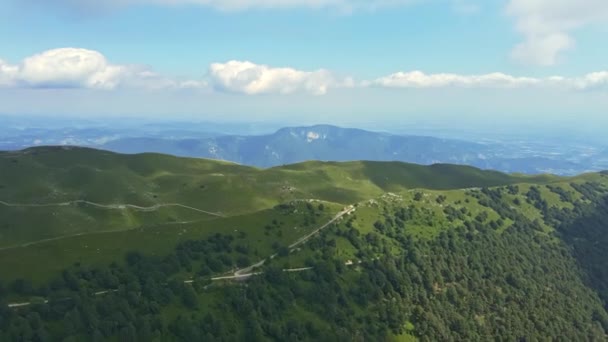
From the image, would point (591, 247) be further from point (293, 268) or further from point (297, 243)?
point (293, 268)

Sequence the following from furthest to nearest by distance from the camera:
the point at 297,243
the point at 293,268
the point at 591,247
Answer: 1. the point at 591,247
2. the point at 297,243
3. the point at 293,268

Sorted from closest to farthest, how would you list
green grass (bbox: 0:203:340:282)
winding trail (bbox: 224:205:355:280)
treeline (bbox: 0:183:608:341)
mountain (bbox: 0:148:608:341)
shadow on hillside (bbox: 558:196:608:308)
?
treeline (bbox: 0:183:608:341), mountain (bbox: 0:148:608:341), green grass (bbox: 0:203:340:282), winding trail (bbox: 224:205:355:280), shadow on hillside (bbox: 558:196:608:308)

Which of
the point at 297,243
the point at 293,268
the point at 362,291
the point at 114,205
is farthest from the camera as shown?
the point at 114,205

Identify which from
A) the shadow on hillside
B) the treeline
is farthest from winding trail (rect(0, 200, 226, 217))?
the shadow on hillside

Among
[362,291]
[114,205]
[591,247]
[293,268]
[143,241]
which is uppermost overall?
[143,241]

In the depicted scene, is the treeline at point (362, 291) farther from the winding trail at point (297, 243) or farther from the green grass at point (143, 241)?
the green grass at point (143, 241)

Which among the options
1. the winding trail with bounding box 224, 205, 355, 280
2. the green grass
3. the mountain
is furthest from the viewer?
the winding trail with bounding box 224, 205, 355, 280

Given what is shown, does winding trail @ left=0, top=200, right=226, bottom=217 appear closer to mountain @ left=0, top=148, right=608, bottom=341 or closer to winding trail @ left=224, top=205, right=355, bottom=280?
mountain @ left=0, top=148, right=608, bottom=341

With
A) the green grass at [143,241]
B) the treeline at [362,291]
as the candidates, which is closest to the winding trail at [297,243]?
the green grass at [143,241]

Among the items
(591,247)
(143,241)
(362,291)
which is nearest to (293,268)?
(362,291)
